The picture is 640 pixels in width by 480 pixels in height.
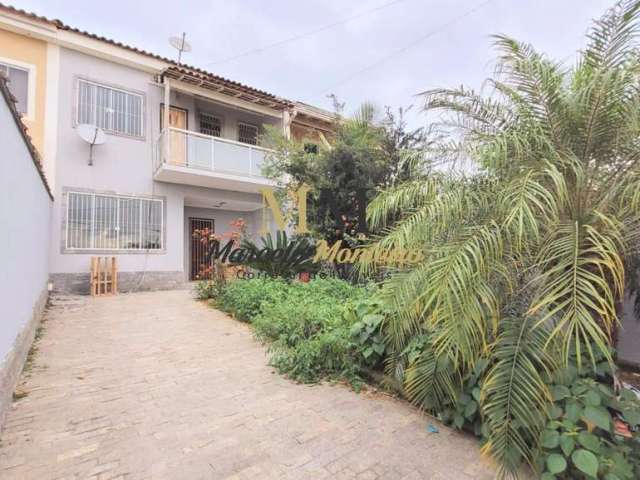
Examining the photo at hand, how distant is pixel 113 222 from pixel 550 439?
36.4ft

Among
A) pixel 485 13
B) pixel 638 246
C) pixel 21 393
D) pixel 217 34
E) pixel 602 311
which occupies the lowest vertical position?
pixel 21 393

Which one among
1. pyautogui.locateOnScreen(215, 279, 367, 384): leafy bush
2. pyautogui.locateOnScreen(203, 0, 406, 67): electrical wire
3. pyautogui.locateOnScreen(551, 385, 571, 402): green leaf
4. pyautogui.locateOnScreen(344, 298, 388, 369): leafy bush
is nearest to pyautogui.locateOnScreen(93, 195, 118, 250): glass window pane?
pyautogui.locateOnScreen(215, 279, 367, 384): leafy bush

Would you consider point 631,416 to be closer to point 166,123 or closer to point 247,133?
point 166,123

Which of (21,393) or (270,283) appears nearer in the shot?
(21,393)

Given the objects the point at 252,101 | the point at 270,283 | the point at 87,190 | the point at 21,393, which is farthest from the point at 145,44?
the point at 21,393

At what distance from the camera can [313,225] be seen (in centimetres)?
878

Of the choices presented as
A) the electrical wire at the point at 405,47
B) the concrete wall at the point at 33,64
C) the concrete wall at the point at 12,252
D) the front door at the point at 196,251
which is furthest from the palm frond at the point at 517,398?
the front door at the point at 196,251

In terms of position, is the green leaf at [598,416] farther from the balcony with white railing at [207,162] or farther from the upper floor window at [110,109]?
the upper floor window at [110,109]

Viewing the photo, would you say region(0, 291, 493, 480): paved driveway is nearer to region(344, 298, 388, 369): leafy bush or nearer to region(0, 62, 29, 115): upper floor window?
region(344, 298, 388, 369): leafy bush

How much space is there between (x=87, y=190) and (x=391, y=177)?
27.4 feet

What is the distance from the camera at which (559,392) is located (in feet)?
8.06

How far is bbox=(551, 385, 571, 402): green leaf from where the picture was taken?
2.43m

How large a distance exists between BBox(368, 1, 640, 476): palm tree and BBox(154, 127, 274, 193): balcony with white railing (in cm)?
860

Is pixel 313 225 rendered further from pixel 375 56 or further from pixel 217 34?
pixel 217 34
